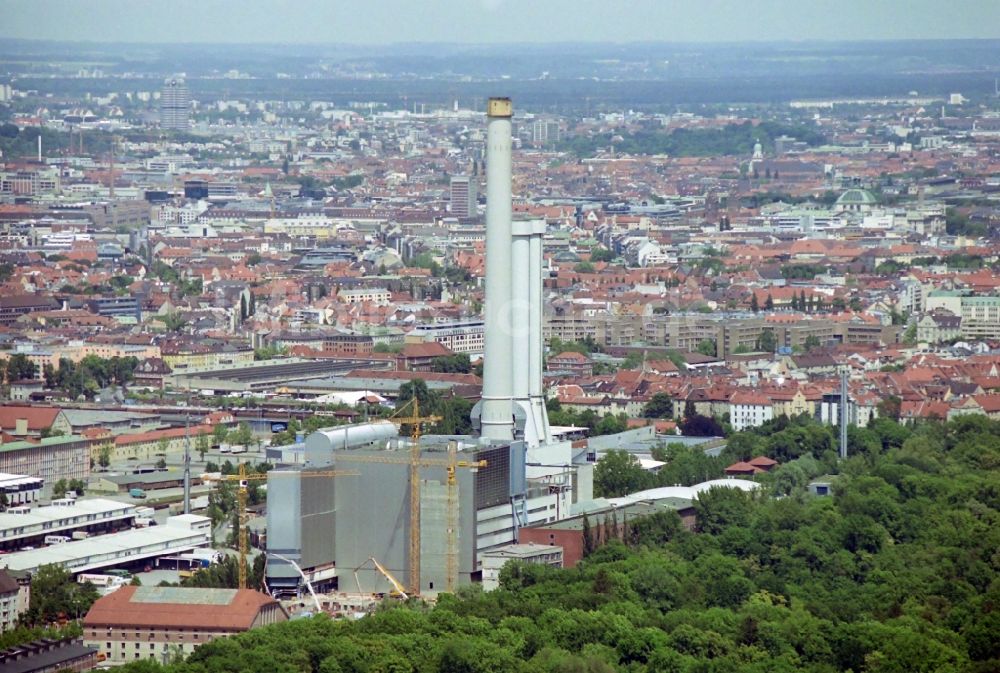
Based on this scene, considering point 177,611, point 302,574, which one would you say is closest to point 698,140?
point 302,574

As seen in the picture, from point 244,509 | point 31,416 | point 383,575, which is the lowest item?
point 31,416

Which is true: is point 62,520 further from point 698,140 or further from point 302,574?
point 698,140

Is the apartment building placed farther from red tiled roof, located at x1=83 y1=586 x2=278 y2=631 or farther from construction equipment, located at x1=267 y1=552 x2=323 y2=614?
construction equipment, located at x1=267 y1=552 x2=323 y2=614

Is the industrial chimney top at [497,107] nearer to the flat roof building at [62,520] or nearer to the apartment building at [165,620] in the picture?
the flat roof building at [62,520]

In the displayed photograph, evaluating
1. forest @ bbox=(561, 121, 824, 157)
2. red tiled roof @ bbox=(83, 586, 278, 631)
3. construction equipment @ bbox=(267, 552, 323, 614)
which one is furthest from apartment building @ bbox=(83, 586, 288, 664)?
forest @ bbox=(561, 121, 824, 157)

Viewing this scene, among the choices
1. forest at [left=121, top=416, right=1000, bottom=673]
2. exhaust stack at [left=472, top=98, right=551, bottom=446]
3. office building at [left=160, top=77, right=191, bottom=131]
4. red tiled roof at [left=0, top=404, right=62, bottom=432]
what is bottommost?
office building at [left=160, top=77, right=191, bottom=131]

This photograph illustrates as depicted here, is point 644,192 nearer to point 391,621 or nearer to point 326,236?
point 326,236
